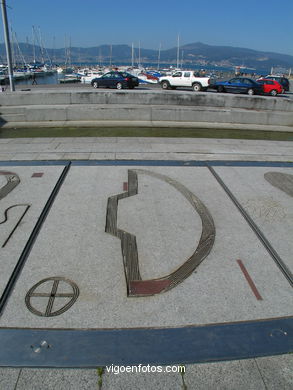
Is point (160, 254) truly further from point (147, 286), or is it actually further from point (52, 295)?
point (52, 295)

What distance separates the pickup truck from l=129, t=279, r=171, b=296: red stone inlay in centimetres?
2500

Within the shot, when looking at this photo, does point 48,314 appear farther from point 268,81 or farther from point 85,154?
point 268,81

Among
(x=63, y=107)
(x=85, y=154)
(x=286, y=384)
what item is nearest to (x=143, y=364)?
(x=286, y=384)

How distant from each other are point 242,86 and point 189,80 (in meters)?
4.54

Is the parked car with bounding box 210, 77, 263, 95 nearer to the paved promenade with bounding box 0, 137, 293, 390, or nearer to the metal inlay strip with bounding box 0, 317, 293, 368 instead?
the paved promenade with bounding box 0, 137, 293, 390

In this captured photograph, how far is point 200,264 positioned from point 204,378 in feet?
6.33

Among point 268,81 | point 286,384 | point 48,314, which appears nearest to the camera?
point 286,384

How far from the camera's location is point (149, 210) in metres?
6.44

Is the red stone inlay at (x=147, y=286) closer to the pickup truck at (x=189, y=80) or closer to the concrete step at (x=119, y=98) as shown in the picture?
the concrete step at (x=119, y=98)

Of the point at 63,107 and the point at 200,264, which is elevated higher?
the point at 63,107

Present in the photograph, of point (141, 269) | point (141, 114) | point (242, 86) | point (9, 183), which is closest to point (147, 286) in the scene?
point (141, 269)

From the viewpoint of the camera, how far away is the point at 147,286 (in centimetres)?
431

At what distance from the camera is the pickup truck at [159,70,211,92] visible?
26547 millimetres

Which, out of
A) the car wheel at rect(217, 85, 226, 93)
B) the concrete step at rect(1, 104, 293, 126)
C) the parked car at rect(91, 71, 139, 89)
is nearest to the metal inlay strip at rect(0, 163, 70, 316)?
the concrete step at rect(1, 104, 293, 126)
